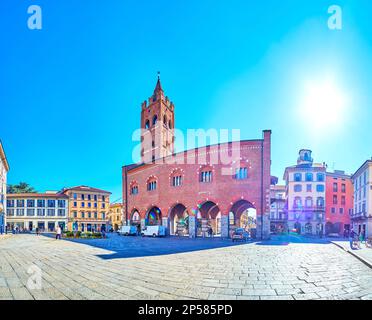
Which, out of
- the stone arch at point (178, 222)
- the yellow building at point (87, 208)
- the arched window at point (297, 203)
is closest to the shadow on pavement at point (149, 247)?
the stone arch at point (178, 222)

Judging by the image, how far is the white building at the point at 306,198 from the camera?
41.5m

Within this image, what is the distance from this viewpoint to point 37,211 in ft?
172

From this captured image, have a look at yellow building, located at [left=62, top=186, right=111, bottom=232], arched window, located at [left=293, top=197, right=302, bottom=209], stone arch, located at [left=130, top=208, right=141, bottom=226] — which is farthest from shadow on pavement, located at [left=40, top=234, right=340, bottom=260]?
yellow building, located at [left=62, top=186, right=111, bottom=232]

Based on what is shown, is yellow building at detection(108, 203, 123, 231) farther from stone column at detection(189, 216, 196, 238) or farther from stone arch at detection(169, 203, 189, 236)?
stone column at detection(189, 216, 196, 238)

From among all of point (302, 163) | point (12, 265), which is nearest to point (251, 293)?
point (12, 265)

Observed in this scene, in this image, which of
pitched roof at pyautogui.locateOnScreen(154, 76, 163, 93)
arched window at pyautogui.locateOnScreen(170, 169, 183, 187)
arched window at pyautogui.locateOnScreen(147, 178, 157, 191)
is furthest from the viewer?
pitched roof at pyautogui.locateOnScreen(154, 76, 163, 93)

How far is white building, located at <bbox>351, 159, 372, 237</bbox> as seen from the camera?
98.1ft

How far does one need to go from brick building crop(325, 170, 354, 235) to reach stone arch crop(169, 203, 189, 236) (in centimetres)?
3025

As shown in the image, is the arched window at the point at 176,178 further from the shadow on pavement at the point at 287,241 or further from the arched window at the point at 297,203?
the arched window at the point at 297,203

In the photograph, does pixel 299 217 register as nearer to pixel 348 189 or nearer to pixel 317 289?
pixel 348 189

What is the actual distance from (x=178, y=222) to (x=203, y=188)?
733 centimetres

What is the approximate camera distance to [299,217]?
139 ft

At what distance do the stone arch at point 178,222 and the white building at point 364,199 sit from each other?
2398cm
